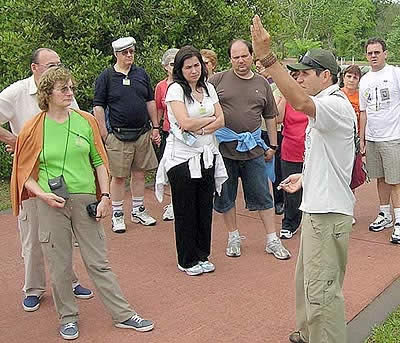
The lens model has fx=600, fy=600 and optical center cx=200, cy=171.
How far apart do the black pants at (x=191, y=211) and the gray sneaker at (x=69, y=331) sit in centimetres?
136

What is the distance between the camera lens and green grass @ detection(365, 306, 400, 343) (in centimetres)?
404

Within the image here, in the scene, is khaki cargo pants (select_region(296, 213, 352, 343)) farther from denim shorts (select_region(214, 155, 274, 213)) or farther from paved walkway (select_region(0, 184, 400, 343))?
denim shorts (select_region(214, 155, 274, 213))

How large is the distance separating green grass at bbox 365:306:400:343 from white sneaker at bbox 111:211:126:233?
→ 3125mm

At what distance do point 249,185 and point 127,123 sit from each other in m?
1.61

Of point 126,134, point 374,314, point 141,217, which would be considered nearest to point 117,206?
point 141,217

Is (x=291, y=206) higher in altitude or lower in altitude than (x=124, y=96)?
A: lower

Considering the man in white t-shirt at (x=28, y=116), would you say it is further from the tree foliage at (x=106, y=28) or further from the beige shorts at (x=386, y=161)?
the tree foliage at (x=106, y=28)

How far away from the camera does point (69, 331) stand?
4168 mm

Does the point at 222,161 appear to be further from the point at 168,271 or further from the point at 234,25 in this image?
the point at 234,25

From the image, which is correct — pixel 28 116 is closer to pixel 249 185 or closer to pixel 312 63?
pixel 249 185

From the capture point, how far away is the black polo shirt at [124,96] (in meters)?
6.30

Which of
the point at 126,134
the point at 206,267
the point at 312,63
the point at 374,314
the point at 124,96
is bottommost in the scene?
the point at 374,314

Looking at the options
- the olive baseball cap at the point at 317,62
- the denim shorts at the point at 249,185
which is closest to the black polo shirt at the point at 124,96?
the denim shorts at the point at 249,185

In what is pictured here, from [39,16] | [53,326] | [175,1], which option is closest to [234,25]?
[175,1]
